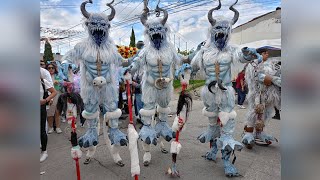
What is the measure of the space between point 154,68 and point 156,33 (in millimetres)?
499

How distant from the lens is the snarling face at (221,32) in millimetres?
3527

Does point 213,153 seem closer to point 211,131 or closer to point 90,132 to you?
point 211,131

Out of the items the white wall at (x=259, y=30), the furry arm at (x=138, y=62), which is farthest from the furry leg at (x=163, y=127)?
the white wall at (x=259, y=30)

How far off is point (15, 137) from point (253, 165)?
3632 mm

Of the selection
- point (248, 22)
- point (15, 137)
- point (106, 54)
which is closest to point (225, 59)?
point (106, 54)

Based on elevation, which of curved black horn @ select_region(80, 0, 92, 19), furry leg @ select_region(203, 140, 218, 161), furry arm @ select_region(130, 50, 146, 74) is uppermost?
curved black horn @ select_region(80, 0, 92, 19)

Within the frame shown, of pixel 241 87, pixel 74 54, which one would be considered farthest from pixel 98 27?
pixel 241 87

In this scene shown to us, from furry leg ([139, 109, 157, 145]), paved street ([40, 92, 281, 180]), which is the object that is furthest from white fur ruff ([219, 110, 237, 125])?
furry leg ([139, 109, 157, 145])

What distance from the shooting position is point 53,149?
4.76 metres

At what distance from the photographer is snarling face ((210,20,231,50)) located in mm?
3527

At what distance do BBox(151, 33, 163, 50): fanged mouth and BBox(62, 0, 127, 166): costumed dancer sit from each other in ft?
1.90

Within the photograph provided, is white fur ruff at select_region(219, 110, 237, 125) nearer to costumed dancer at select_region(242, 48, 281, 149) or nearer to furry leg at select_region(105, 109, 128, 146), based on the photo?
costumed dancer at select_region(242, 48, 281, 149)

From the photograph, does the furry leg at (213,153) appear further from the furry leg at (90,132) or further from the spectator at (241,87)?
the spectator at (241,87)

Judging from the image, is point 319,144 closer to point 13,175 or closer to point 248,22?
point 13,175
